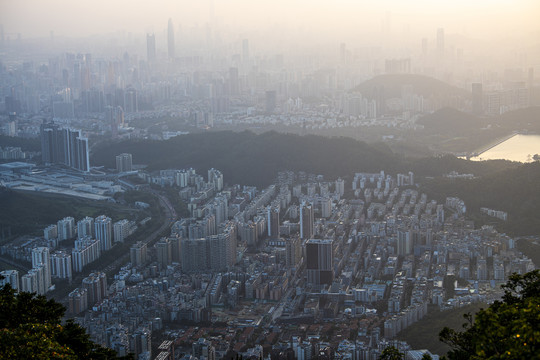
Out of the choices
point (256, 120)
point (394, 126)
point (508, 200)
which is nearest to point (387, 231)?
point (508, 200)

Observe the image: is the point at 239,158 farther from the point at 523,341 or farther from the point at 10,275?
the point at 523,341

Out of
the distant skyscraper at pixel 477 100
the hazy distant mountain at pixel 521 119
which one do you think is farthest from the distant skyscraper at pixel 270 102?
the hazy distant mountain at pixel 521 119

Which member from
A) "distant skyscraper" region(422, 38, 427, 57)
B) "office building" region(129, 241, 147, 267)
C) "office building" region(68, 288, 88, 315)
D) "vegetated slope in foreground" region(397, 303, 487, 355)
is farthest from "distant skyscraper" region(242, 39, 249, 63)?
"vegetated slope in foreground" region(397, 303, 487, 355)

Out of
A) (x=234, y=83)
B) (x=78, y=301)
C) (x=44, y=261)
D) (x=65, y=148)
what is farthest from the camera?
(x=234, y=83)

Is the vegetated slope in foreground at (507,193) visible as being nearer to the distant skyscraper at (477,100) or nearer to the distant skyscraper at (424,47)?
the distant skyscraper at (477,100)

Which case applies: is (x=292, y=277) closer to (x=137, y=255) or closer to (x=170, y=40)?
(x=137, y=255)

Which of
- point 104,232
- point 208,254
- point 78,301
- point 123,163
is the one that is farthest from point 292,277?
point 123,163
